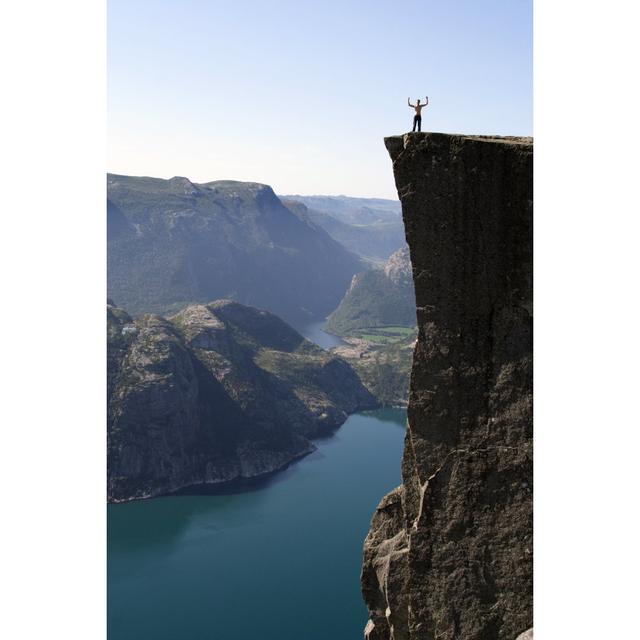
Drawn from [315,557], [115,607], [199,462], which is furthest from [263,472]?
[115,607]

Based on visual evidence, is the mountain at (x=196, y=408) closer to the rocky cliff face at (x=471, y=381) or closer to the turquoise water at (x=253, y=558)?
the turquoise water at (x=253, y=558)

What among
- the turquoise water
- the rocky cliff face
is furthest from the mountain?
the rocky cliff face

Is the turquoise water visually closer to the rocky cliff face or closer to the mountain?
the mountain

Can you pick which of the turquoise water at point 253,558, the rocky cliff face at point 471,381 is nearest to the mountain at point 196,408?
the turquoise water at point 253,558

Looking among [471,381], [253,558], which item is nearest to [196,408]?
[253,558]

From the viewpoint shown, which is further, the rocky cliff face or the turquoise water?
the turquoise water

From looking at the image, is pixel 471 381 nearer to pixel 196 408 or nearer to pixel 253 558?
pixel 253 558
